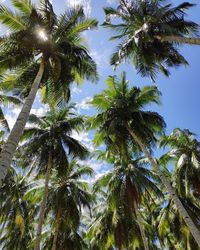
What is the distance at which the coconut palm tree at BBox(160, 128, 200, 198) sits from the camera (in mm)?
20672

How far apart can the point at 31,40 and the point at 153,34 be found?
546 centimetres

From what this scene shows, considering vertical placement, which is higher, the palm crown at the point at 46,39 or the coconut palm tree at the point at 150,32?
the coconut palm tree at the point at 150,32

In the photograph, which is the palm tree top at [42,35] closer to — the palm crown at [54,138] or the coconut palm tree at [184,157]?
the palm crown at [54,138]

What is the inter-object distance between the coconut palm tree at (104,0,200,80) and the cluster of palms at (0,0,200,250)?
49 mm

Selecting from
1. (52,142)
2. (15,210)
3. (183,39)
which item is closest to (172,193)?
(183,39)

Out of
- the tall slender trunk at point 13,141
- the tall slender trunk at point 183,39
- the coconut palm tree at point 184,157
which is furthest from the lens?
the coconut palm tree at point 184,157

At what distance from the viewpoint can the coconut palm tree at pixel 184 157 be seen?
20672mm

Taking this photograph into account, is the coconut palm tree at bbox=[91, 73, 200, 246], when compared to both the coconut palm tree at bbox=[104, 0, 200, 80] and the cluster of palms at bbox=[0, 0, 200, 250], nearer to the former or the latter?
the cluster of palms at bbox=[0, 0, 200, 250]

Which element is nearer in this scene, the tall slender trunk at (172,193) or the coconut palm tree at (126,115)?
the tall slender trunk at (172,193)

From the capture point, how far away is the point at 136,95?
789 inches

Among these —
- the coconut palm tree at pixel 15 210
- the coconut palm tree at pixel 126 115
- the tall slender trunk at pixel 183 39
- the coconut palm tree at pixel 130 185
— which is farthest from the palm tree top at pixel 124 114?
the coconut palm tree at pixel 15 210

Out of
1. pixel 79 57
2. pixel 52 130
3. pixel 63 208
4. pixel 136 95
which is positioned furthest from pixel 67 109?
pixel 79 57

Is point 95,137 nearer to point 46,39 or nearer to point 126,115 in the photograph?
point 126,115

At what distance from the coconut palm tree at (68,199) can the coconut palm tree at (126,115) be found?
12.5ft
